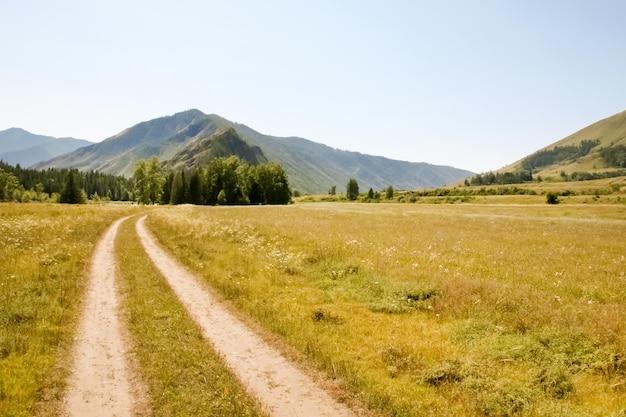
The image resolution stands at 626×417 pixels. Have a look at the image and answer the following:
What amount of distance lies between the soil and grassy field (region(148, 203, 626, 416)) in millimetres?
893

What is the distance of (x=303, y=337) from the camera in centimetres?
1180

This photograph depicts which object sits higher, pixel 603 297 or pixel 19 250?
pixel 19 250

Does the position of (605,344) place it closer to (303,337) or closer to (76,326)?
(303,337)

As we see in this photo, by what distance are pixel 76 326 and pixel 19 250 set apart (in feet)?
47.1

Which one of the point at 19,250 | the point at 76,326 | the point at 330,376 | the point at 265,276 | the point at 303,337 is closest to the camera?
the point at 330,376

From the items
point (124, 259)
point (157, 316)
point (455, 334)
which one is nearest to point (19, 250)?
point (124, 259)

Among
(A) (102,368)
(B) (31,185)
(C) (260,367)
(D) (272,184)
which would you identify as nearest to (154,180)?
(D) (272,184)

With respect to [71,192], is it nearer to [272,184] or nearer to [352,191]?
[272,184]

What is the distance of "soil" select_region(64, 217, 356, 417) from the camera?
27.1 ft

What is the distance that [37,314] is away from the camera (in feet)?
43.0

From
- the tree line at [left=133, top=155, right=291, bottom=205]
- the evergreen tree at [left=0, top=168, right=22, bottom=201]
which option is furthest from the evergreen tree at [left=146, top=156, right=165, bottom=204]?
A: the evergreen tree at [left=0, top=168, right=22, bottom=201]

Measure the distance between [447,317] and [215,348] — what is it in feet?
27.8

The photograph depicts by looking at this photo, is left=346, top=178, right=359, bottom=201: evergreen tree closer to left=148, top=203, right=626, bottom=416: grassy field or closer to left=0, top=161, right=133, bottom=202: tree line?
left=0, top=161, right=133, bottom=202: tree line

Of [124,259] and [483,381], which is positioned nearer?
[483,381]
